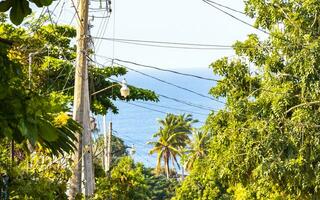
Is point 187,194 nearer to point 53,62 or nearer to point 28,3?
point 53,62

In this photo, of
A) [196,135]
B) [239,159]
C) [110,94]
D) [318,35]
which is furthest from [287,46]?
[196,135]

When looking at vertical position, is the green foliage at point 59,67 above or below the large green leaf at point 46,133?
above

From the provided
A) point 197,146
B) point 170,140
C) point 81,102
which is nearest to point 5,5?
point 81,102

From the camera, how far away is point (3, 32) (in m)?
11.6

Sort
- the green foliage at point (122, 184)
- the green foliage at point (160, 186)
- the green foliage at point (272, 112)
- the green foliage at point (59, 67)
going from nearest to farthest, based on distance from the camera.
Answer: the green foliage at point (272, 112), the green foliage at point (122, 184), the green foliage at point (59, 67), the green foliage at point (160, 186)

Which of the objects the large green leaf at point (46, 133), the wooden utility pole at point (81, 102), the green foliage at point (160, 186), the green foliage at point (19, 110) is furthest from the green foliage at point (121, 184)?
the green foliage at point (160, 186)

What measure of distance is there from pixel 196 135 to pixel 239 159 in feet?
137

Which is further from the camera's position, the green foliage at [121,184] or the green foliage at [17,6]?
the green foliage at [121,184]

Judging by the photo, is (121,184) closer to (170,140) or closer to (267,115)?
(267,115)

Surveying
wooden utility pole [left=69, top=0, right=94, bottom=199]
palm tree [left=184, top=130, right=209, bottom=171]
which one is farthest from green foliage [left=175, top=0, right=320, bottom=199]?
palm tree [left=184, top=130, right=209, bottom=171]

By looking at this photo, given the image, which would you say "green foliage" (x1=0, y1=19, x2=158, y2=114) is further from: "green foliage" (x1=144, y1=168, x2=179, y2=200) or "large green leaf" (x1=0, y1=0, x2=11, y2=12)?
"green foliage" (x1=144, y1=168, x2=179, y2=200)

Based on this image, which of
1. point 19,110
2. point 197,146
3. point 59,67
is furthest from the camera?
point 197,146

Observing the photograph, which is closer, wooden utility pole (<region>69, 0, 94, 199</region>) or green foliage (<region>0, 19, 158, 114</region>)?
wooden utility pole (<region>69, 0, 94, 199</region>)

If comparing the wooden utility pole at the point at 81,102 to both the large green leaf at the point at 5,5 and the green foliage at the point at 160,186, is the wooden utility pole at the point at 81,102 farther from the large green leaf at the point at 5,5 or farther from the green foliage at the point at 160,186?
the green foliage at the point at 160,186
